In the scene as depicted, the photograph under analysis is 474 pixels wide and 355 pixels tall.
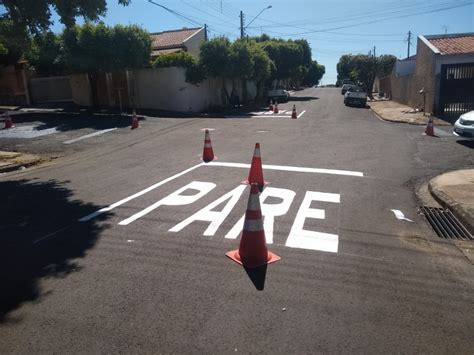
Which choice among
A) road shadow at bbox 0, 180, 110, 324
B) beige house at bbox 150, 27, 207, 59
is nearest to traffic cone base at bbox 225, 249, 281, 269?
road shadow at bbox 0, 180, 110, 324

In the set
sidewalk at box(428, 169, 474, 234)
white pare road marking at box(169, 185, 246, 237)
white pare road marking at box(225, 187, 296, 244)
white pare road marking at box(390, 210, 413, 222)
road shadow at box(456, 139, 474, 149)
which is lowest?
road shadow at box(456, 139, 474, 149)

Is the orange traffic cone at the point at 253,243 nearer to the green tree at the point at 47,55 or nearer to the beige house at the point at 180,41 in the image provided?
the green tree at the point at 47,55

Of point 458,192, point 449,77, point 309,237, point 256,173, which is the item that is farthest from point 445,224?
point 449,77

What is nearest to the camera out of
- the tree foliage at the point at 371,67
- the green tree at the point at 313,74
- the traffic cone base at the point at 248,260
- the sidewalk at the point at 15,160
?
the traffic cone base at the point at 248,260

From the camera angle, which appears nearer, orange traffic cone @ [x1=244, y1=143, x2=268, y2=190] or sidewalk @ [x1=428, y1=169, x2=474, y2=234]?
sidewalk @ [x1=428, y1=169, x2=474, y2=234]

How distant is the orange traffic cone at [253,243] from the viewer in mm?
4750

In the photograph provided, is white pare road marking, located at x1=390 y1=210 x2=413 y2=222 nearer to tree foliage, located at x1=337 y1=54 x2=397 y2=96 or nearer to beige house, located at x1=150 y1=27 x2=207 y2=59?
beige house, located at x1=150 y1=27 x2=207 y2=59

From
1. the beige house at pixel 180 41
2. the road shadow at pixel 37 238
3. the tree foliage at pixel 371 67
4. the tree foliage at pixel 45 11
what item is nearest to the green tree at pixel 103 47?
the beige house at pixel 180 41

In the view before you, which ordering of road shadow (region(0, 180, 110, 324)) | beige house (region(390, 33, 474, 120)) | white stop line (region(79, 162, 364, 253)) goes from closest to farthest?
road shadow (region(0, 180, 110, 324)) → white stop line (region(79, 162, 364, 253)) → beige house (region(390, 33, 474, 120))

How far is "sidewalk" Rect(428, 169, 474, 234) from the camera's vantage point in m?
6.63

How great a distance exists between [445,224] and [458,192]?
60.7 inches

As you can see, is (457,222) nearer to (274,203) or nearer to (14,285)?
(274,203)

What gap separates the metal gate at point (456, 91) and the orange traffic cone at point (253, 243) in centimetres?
2080

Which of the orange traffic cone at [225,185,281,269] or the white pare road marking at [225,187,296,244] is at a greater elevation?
the orange traffic cone at [225,185,281,269]
